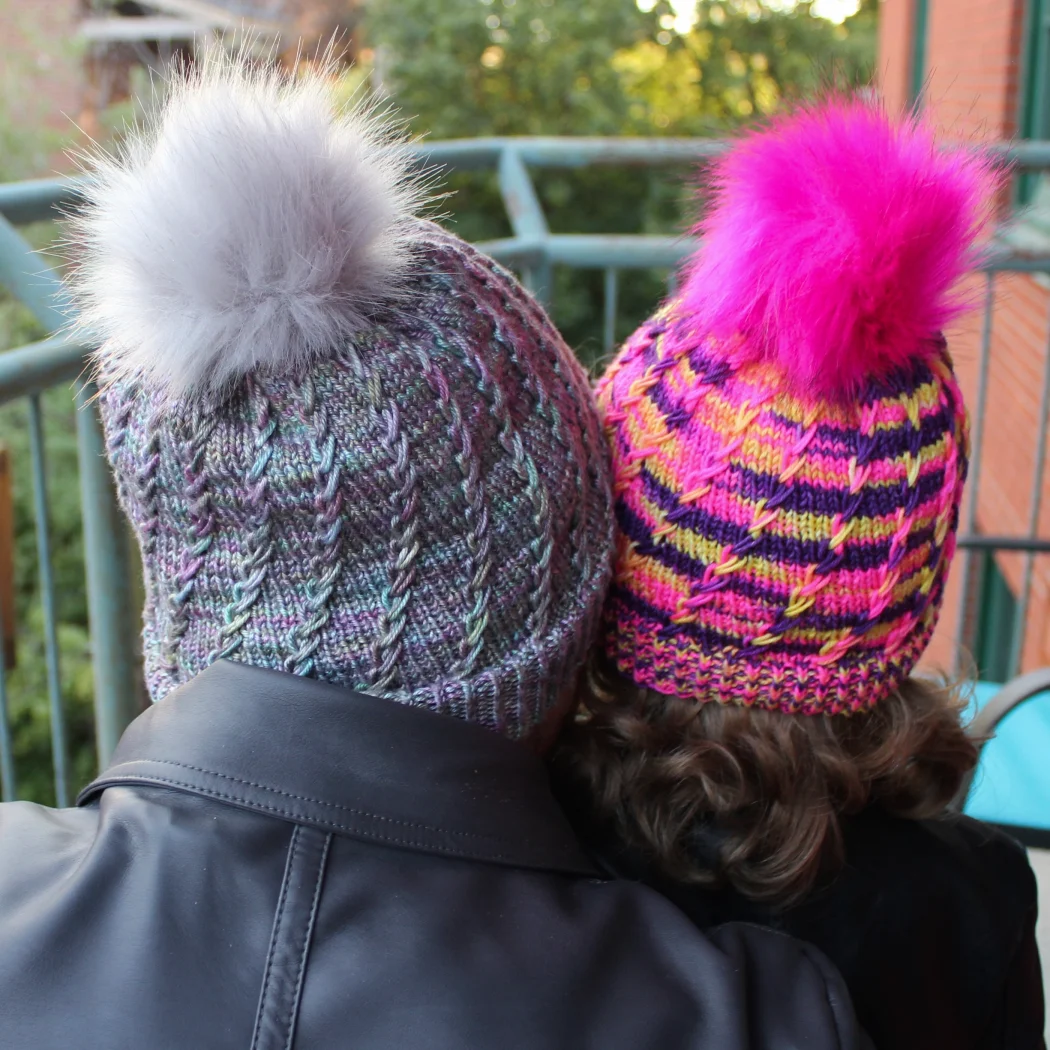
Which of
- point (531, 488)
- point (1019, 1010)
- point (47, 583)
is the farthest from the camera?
point (47, 583)

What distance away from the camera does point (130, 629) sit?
2.10 m

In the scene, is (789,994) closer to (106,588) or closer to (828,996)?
(828,996)

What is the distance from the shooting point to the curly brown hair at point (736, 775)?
51.4 inches

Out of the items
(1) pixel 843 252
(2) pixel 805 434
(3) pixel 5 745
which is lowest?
(3) pixel 5 745

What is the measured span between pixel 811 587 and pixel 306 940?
679mm

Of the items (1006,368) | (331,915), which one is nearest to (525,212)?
(331,915)

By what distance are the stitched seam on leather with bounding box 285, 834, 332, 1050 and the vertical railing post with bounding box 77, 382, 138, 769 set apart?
122 centimetres

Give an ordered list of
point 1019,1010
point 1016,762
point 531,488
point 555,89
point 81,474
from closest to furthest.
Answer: point 531,488, point 1019,1010, point 81,474, point 1016,762, point 555,89

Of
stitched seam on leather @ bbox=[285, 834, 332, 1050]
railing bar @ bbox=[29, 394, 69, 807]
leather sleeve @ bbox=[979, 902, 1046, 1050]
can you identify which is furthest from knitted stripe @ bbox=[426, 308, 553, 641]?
railing bar @ bbox=[29, 394, 69, 807]

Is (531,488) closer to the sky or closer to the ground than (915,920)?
closer to the sky

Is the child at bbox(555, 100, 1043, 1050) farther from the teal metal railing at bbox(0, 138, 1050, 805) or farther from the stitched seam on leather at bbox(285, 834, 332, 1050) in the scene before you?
the stitched seam on leather at bbox(285, 834, 332, 1050)

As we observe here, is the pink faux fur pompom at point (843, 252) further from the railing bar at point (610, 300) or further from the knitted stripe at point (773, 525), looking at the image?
the railing bar at point (610, 300)

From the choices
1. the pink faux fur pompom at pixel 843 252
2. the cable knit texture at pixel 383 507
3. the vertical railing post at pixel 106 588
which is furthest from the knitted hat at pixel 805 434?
the vertical railing post at pixel 106 588

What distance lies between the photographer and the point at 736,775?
1.30m
